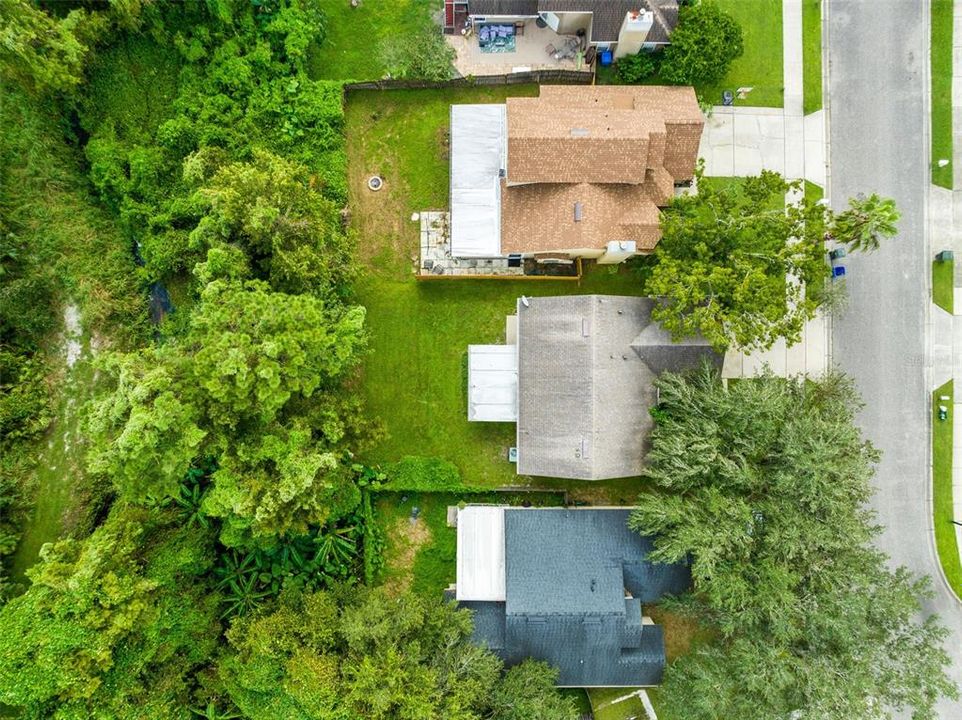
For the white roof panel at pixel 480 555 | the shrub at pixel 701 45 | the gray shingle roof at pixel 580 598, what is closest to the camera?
the gray shingle roof at pixel 580 598

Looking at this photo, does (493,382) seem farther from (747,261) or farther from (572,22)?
(572,22)

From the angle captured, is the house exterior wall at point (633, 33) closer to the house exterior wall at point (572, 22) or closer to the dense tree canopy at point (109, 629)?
the house exterior wall at point (572, 22)

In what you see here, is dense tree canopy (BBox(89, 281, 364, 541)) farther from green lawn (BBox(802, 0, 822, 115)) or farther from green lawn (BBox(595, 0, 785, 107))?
green lawn (BBox(802, 0, 822, 115))

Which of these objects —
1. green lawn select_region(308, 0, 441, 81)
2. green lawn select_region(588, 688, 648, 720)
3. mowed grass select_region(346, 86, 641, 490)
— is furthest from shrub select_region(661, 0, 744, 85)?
green lawn select_region(588, 688, 648, 720)

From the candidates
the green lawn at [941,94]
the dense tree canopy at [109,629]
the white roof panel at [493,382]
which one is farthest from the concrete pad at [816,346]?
the dense tree canopy at [109,629]

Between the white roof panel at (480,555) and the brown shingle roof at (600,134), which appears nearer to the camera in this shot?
the brown shingle roof at (600,134)
